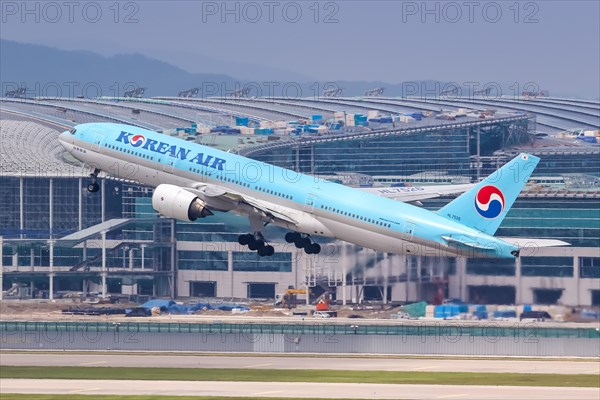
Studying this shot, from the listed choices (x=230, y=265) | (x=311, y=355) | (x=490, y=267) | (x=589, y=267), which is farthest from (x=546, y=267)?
(x=230, y=265)

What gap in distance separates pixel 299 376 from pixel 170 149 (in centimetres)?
2867

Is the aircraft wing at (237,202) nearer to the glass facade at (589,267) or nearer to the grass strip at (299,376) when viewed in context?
the grass strip at (299,376)

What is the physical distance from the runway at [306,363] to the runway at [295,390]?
498 inches

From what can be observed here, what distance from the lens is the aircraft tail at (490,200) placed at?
98.7 metres

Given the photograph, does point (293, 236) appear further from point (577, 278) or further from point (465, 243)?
point (577, 278)

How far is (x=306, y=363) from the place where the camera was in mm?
136250

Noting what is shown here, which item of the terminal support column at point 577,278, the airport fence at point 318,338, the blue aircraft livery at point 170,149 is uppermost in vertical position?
the blue aircraft livery at point 170,149

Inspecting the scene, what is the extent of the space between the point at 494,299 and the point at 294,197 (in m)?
55.7

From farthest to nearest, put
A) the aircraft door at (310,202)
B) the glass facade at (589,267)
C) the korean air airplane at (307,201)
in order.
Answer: the glass facade at (589,267), the aircraft door at (310,202), the korean air airplane at (307,201)

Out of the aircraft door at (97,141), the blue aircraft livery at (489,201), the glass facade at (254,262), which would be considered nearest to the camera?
the blue aircraft livery at (489,201)

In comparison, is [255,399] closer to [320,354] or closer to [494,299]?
[320,354]

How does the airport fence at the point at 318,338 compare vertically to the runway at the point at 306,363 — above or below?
above

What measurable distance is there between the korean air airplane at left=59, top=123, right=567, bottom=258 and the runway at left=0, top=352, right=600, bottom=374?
29.1 m

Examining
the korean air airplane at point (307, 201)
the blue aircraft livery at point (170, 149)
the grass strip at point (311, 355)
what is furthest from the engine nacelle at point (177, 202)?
the grass strip at point (311, 355)
